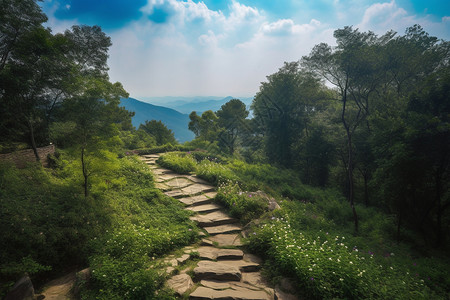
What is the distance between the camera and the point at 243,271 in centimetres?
387

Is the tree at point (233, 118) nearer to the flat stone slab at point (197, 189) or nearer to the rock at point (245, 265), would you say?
the flat stone slab at point (197, 189)

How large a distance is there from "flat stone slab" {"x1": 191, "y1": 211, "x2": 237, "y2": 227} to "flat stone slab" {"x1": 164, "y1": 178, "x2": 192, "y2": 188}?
229cm

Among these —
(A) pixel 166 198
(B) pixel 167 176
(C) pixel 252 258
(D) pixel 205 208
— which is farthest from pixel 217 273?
(B) pixel 167 176

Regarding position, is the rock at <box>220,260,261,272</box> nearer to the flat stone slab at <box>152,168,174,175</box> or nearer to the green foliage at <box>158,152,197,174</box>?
the green foliage at <box>158,152,197,174</box>

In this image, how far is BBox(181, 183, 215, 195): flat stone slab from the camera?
7375 millimetres

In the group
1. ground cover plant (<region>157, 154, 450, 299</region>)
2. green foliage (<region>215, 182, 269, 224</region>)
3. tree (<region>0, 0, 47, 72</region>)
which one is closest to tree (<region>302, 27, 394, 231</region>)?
ground cover plant (<region>157, 154, 450, 299</region>)

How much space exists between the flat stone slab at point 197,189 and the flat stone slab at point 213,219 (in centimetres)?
152

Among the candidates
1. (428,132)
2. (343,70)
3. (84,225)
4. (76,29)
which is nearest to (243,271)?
(84,225)

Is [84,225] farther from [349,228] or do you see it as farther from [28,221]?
[349,228]

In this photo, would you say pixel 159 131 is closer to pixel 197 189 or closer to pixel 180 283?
pixel 197 189

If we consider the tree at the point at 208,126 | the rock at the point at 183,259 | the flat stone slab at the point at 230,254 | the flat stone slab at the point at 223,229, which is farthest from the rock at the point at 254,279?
the tree at the point at 208,126

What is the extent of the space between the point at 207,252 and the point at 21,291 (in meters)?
2.90

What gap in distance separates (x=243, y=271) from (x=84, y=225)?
338cm

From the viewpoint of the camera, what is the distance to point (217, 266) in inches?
149
